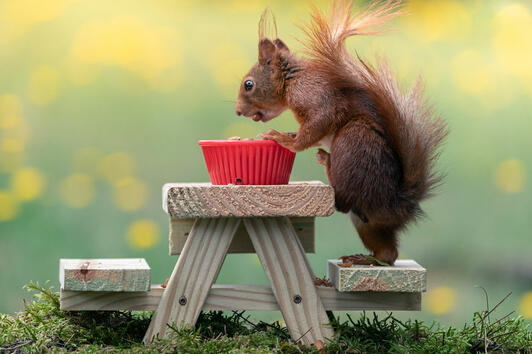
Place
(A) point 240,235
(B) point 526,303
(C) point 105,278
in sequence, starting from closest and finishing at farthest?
(C) point 105,278, (A) point 240,235, (B) point 526,303

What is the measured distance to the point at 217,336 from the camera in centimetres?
153

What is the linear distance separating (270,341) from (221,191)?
1.11 feet

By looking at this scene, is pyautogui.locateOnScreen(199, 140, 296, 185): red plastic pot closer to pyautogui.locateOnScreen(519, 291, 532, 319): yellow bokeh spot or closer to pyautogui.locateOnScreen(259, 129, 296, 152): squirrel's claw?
pyautogui.locateOnScreen(259, 129, 296, 152): squirrel's claw

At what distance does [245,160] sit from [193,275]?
10.9 inches

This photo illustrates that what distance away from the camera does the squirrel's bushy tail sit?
150 centimetres

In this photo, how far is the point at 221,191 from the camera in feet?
4.68

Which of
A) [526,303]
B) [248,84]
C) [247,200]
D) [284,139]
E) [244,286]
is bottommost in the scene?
[526,303]

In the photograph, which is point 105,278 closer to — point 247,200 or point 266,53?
point 247,200

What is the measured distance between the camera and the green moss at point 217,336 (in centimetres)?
143

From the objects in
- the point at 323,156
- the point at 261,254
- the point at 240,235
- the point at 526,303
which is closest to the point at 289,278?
the point at 261,254

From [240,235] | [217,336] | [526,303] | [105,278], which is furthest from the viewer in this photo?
[526,303]

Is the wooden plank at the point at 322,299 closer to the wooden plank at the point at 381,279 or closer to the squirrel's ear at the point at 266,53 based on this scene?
the wooden plank at the point at 381,279

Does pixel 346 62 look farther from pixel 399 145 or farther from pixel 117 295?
pixel 117 295

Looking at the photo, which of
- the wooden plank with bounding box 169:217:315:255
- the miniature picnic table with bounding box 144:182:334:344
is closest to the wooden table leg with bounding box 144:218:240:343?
the miniature picnic table with bounding box 144:182:334:344
